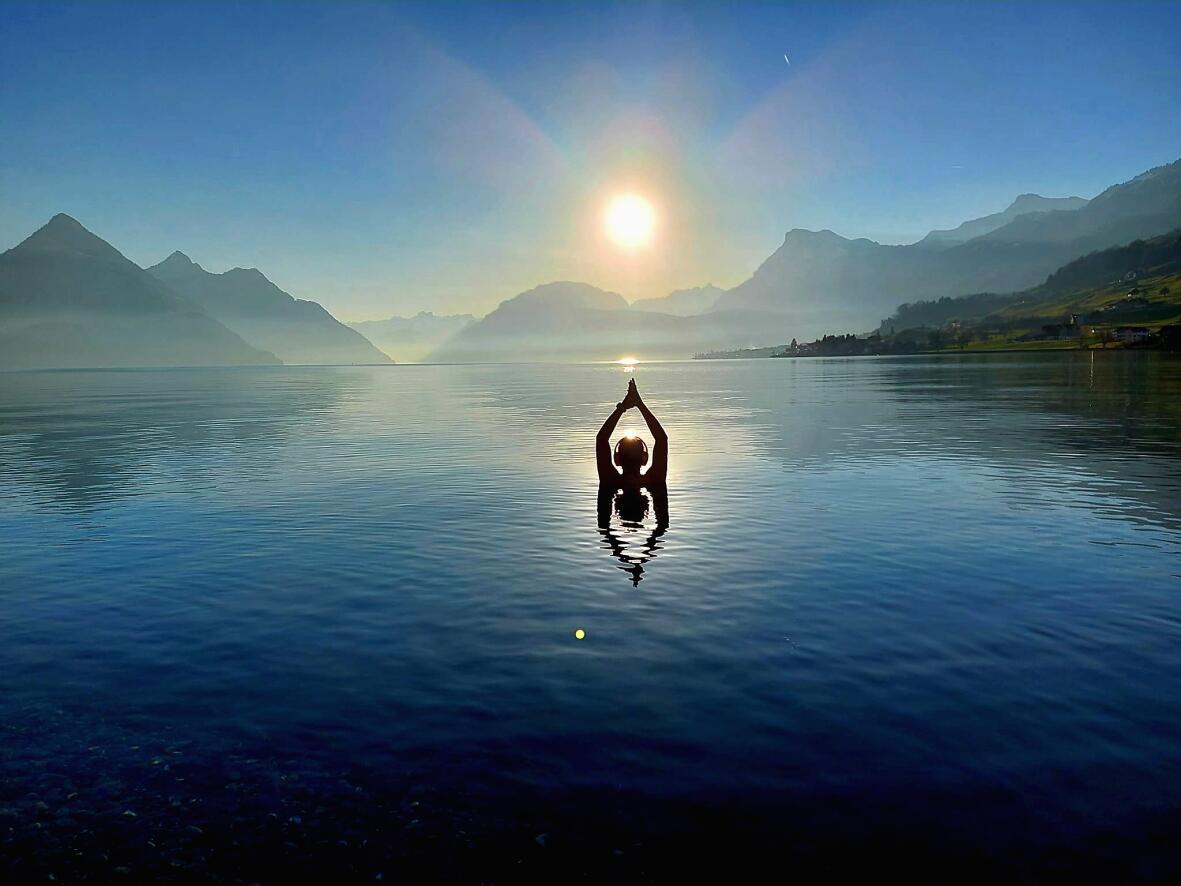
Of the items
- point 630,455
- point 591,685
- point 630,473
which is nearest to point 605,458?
point 630,455

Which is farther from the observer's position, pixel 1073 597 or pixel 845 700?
pixel 1073 597

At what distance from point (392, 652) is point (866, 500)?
90.4ft

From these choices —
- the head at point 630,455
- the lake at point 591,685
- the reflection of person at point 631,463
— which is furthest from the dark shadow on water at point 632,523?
the head at point 630,455

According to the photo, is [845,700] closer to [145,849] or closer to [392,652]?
[392,652]

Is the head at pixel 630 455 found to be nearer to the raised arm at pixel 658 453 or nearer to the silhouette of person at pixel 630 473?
the silhouette of person at pixel 630 473

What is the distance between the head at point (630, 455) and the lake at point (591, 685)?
9.05 ft

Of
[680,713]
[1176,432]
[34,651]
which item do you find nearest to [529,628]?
[680,713]

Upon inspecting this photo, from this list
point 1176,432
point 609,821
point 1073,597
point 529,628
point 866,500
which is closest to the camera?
point 609,821

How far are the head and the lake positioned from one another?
2.76 meters

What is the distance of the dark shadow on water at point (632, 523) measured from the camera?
2788 cm

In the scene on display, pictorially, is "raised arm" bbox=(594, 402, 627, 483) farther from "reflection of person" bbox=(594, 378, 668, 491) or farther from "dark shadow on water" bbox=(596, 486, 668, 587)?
"dark shadow on water" bbox=(596, 486, 668, 587)

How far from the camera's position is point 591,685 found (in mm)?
16484

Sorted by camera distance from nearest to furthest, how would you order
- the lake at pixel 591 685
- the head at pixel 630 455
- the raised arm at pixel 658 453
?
the lake at pixel 591 685
the raised arm at pixel 658 453
the head at pixel 630 455

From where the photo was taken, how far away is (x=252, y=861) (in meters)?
10.8
